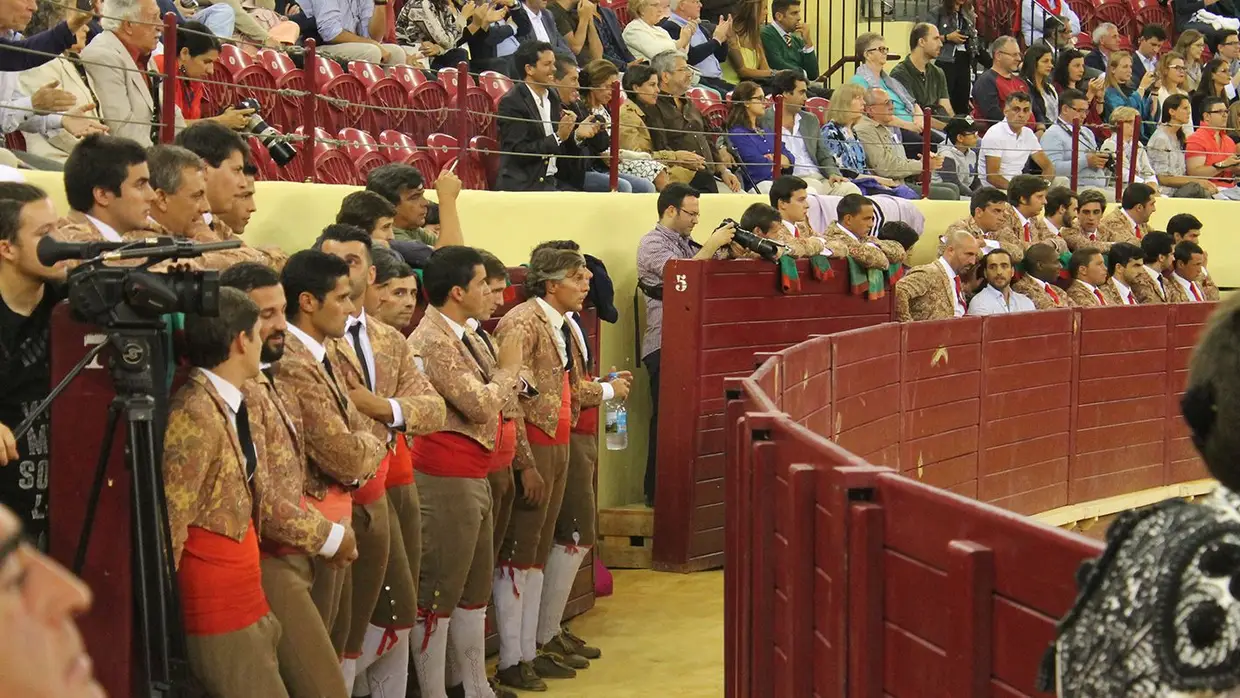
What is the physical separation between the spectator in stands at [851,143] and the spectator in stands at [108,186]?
735cm

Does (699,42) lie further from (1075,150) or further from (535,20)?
(1075,150)

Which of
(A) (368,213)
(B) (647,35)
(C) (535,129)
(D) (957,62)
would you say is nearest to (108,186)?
(A) (368,213)

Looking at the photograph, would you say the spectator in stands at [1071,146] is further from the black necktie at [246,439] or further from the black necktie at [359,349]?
the black necktie at [246,439]

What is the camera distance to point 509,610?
6047mm

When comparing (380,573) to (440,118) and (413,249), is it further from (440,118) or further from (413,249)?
(440,118)

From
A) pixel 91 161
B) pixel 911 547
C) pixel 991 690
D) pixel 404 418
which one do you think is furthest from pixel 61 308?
pixel 991 690

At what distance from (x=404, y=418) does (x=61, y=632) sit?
12.7ft

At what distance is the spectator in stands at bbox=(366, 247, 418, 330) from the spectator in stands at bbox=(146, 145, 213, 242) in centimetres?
83

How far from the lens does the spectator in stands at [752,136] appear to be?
1023cm

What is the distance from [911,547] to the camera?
2.85m

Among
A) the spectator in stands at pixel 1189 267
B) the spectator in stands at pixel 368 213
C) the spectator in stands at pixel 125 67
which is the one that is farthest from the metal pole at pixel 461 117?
the spectator in stands at pixel 1189 267

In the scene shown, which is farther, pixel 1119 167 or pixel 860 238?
pixel 1119 167

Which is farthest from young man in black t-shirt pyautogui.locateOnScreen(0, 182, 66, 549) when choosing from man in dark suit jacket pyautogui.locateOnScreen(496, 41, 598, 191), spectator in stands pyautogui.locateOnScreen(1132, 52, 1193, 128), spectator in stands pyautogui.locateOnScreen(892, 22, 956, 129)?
spectator in stands pyautogui.locateOnScreen(1132, 52, 1193, 128)

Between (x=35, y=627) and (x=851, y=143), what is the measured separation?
10620 millimetres
